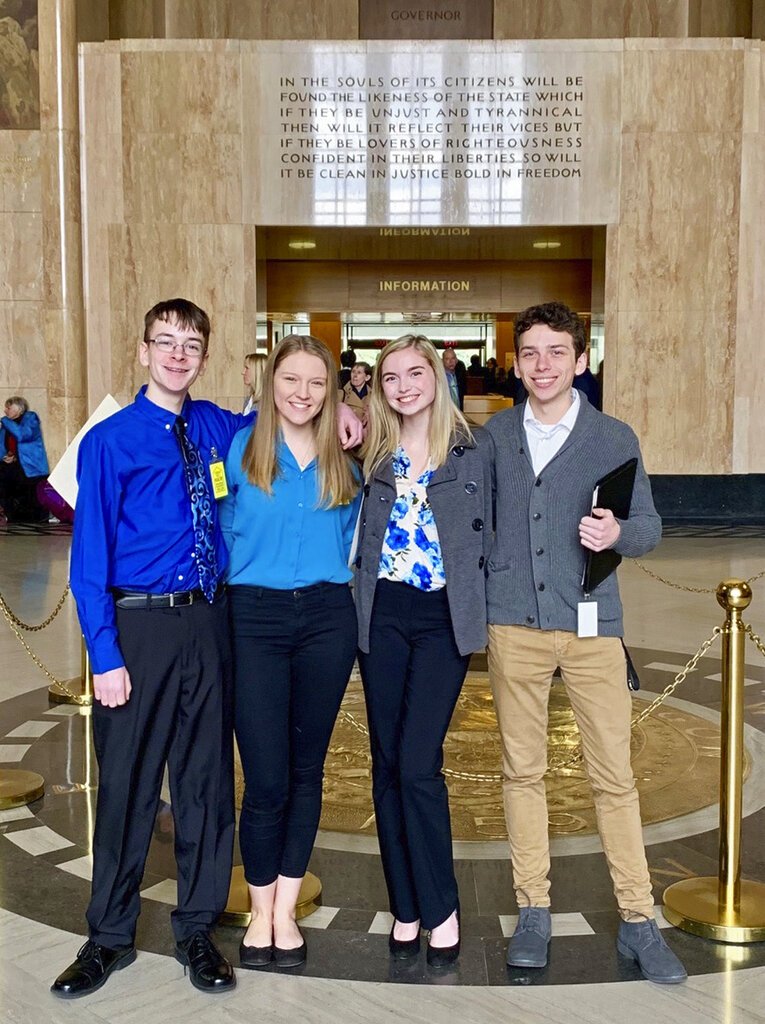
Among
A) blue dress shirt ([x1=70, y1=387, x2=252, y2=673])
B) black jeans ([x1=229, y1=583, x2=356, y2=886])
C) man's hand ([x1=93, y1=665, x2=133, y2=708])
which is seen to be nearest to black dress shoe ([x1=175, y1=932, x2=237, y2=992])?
black jeans ([x1=229, y1=583, x2=356, y2=886])

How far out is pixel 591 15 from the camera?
1967cm

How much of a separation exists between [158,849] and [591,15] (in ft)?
60.4

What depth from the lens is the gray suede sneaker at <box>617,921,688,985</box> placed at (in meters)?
3.67

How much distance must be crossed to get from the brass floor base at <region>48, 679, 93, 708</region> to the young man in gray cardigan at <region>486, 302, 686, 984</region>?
404cm

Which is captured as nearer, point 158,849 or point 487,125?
point 158,849

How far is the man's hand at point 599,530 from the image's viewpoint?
355cm

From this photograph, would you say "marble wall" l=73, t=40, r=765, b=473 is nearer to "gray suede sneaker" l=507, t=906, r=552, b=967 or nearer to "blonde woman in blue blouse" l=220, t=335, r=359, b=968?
"blonde woman in blue blouse" l=220, t=335, r=359, b=968

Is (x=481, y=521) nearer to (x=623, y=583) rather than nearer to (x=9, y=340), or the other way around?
(x=623, y=583)

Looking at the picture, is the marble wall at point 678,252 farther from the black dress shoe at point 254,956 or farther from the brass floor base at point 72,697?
the black dress shoe at point 254,956

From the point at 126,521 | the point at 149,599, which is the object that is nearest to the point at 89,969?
the point at 149,599

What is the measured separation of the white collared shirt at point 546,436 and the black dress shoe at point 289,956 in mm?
1803

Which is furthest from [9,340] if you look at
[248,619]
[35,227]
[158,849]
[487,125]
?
[248,619]

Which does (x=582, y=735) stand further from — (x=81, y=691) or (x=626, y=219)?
(x=626, y=219)

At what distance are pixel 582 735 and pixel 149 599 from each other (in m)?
1.49
